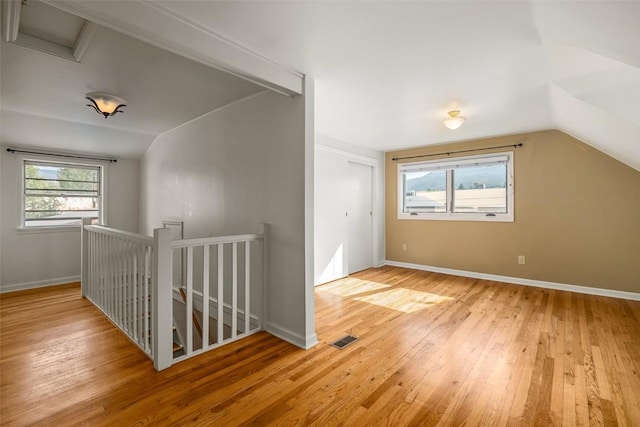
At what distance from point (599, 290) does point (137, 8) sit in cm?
544

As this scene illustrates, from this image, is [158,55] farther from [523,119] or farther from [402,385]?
[523,119]

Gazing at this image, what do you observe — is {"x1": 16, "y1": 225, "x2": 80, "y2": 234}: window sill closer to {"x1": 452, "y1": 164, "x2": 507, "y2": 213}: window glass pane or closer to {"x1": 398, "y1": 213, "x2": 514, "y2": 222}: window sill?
{"x1": 398, "y1": 213, "x2": 514, "y2": 222}: window sill

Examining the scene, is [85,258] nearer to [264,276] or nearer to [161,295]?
[161,295]

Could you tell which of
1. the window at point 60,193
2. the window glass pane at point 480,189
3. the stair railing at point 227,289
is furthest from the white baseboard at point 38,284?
the window glass pane at point 480,189

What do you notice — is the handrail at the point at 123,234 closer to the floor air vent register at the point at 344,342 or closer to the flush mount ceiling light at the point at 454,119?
the floor air vent register at the point at 344,342

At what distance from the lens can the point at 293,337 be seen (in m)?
2.41

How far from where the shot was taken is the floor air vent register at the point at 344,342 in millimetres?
2361

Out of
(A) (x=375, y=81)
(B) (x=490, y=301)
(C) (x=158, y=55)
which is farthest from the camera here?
(B) (x=490, y=301)

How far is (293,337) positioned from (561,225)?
3923mm

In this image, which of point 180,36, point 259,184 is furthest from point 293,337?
point 180,36

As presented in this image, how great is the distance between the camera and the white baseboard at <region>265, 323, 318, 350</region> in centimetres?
234

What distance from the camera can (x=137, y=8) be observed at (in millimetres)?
1514

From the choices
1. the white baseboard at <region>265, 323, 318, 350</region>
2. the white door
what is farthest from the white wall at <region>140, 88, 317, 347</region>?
the white door

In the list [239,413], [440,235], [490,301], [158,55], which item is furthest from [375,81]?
[440,235]
